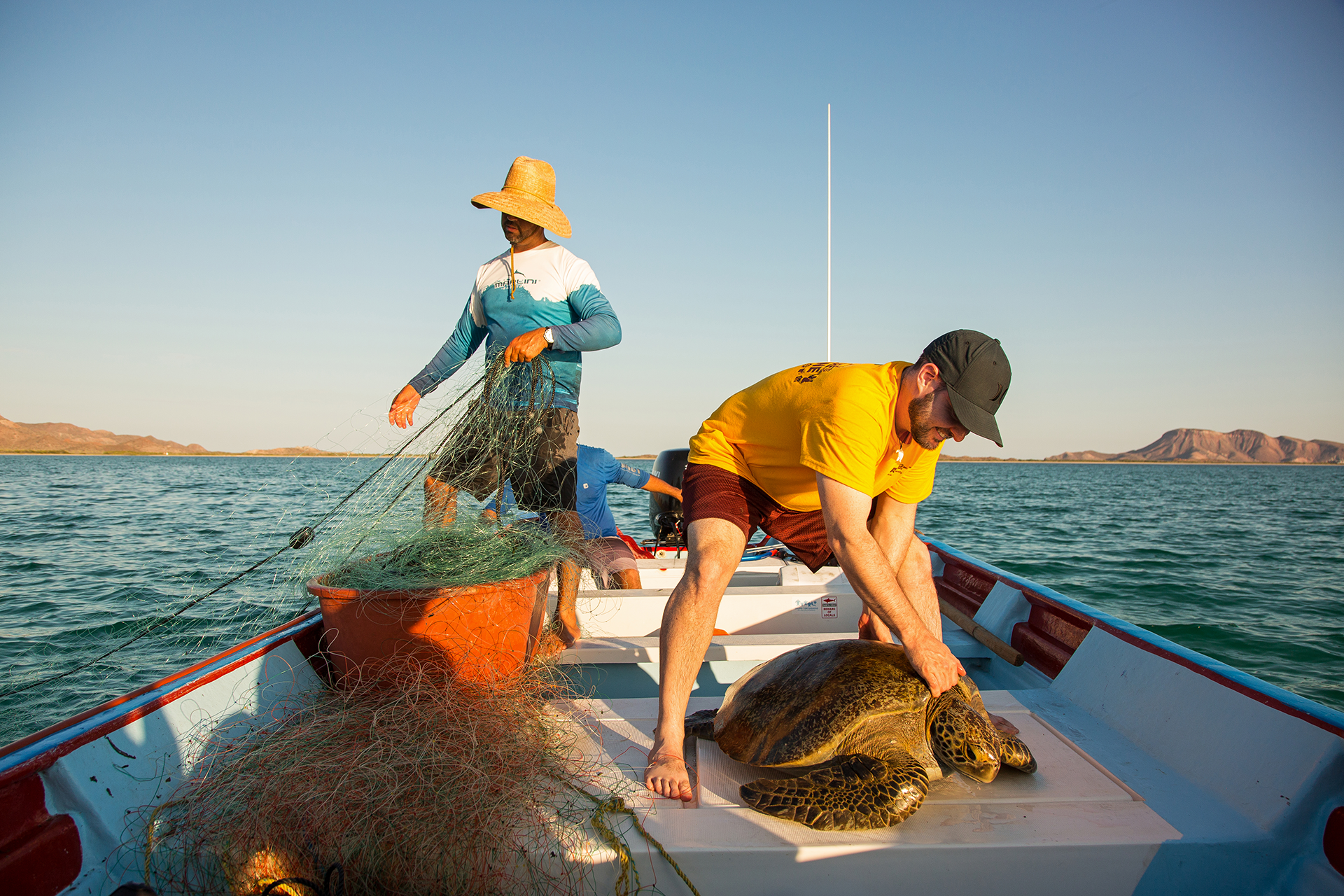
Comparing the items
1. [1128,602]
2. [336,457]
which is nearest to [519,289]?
[336,457]

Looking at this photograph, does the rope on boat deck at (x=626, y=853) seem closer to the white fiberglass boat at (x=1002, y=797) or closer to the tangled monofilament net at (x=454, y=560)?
the white fiberglass boat at (x=1002, y=797)

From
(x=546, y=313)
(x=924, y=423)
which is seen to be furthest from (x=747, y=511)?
(x=546, y=313)

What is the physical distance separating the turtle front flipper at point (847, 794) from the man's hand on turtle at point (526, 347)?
202cm

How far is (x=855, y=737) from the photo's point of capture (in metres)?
2.23

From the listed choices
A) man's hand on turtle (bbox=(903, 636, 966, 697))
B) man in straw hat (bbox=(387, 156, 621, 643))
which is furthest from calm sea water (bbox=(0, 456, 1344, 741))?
man's hand on turtle (bbox=(903, 636, 966, 697))

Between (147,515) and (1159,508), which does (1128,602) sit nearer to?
(147,515)

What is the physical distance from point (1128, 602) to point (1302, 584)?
14.8ft

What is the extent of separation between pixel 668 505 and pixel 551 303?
3.38 m

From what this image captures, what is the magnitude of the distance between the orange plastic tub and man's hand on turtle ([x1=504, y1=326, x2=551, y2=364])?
3.62 feet

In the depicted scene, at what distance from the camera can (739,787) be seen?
6.96 ft

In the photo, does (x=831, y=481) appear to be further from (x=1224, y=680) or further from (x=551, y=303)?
(x=551, y=303)

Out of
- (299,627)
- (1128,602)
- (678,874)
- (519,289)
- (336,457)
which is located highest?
(519,289)

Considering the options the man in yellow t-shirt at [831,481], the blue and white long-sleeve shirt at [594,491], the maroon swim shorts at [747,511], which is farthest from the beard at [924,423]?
the blue and white long-sleeve shirt at [594,491]

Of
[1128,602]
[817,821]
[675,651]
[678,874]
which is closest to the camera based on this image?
[678,874]
